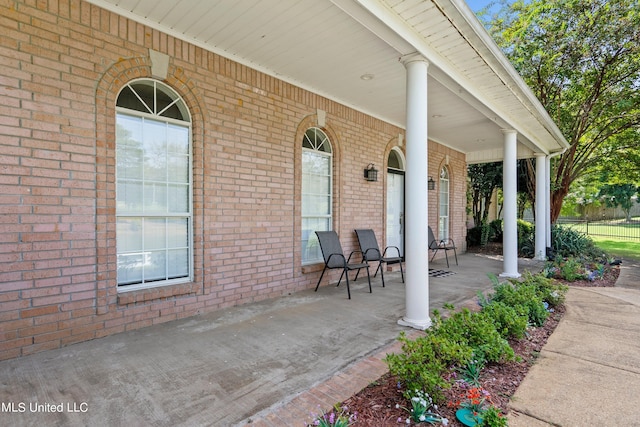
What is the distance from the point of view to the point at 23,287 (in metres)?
2.46

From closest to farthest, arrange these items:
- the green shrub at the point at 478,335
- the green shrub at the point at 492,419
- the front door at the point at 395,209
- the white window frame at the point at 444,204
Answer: the green shrub at the point at 492,419, the green shrub at the point at 478,335, the front door at the point at 395,209, the white window frame at the point at 444,204

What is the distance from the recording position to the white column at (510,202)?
5582mm

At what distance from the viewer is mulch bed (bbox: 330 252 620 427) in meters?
1.70

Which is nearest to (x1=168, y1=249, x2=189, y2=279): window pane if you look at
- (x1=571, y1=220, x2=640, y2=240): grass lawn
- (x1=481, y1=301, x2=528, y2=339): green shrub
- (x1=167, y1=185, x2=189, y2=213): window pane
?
(x1=167, y1=185, x2=189, y2=213): window pane

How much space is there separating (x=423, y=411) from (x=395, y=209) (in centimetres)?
507

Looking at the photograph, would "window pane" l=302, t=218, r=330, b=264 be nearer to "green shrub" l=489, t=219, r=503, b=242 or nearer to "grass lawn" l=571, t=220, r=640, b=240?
"green shrub" l=489, t=219, r=503, b=242

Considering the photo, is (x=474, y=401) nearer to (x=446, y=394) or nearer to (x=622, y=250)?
(x=446, y=394)

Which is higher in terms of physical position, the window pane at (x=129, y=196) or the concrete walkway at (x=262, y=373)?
the window pane at (x=129, y=196)

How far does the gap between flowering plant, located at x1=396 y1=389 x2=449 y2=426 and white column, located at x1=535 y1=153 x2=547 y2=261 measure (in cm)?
709

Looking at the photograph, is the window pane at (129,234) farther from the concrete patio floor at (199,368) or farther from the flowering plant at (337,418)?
the flowering plant at (337,418)

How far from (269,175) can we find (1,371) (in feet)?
9.38

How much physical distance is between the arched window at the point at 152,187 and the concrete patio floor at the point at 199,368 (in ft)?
1.98

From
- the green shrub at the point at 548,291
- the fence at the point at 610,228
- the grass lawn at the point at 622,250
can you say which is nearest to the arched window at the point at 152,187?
the green shrub at the point at 548,291

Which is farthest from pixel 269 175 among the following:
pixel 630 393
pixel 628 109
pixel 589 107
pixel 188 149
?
pixel 628 109
